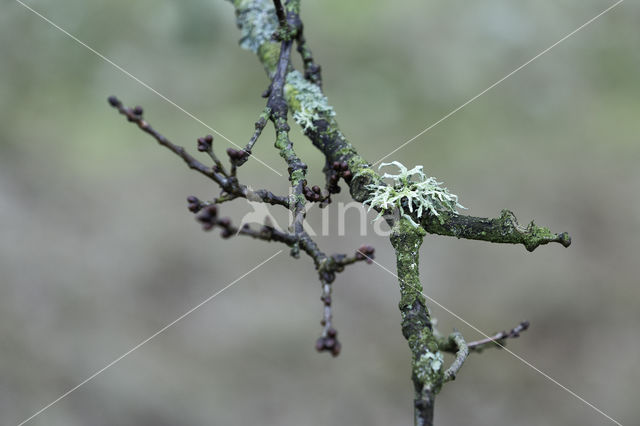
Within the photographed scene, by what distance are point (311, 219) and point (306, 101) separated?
2990mm

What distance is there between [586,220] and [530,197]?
1.93 feet

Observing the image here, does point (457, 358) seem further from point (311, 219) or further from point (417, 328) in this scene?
point (311, 219)

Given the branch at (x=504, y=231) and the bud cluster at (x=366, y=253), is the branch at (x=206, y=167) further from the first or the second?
the branch at (x=504, y=231)

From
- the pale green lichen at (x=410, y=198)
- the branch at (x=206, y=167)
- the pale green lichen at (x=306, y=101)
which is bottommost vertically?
the branch at (x=206, y=167)

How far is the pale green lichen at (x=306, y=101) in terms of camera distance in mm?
2229

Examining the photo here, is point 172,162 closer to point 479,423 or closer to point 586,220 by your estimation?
point 479,423

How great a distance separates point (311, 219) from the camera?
5.25 metres

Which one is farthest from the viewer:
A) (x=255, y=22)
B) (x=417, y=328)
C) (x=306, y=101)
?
(x=255, y=22)

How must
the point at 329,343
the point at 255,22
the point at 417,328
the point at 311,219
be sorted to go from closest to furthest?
1. the point at 329,343
2. the point at 417,328
3. the point at 255,22
4. the point at 311,219

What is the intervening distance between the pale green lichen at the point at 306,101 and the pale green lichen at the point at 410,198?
520mm

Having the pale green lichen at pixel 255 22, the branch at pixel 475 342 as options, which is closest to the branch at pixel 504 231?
the branch at pixel 475 342

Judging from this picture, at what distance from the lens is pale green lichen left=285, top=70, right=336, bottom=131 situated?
2229 mm

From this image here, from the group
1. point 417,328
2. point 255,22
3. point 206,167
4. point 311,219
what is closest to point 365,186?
point 417,328

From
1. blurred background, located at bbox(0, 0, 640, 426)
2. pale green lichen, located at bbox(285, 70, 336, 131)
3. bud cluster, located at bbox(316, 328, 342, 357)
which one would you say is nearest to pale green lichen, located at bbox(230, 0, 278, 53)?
pale green lichen, located at bbox(285, 70, 336, 131)
